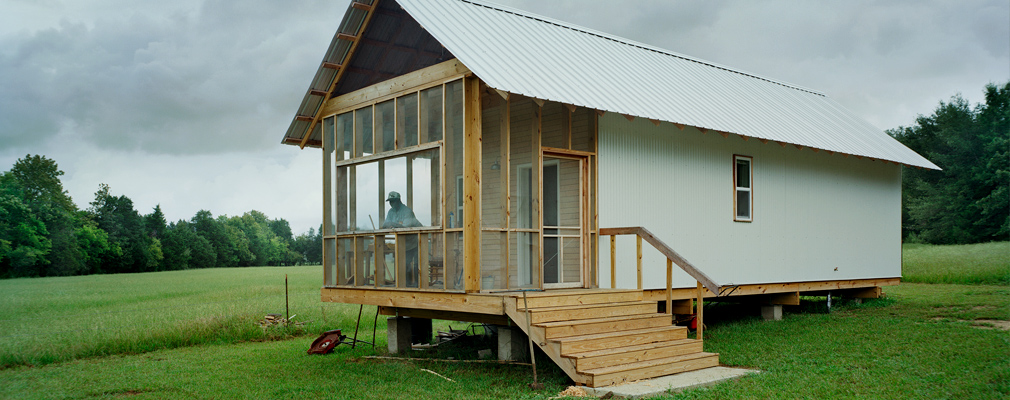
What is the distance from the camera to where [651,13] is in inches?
913

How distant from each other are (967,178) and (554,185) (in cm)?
3673

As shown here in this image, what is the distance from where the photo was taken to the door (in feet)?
33.6

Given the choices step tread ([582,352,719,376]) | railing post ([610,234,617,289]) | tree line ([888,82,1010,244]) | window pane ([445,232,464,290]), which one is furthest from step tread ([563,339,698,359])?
tree line ([888,82,1010,244])

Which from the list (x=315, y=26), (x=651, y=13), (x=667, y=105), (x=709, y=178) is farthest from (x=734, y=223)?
(x=315, y=26)

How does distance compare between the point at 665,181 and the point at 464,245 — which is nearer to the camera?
the point at 464,245

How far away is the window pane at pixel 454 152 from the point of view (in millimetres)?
9209

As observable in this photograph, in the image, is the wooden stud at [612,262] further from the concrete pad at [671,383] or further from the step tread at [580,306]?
the concrete pad at [671,383]

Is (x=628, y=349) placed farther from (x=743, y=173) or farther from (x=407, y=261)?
(x=743, y=173)

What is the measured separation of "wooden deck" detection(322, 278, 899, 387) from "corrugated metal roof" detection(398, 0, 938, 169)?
2.63 meters

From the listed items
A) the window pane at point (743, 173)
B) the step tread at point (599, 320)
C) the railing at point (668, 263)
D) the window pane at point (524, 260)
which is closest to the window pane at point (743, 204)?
the window pane at point (743, 173)

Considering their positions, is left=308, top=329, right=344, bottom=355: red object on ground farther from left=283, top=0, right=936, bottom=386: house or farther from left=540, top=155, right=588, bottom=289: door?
left=540, top=155, right=588, bottom=289: door

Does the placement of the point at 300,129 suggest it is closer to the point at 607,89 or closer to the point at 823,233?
the point at 607,89

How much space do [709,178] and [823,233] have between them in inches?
150

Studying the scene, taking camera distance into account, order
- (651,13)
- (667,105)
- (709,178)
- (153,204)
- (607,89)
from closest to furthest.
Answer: (607,89)
(667,105)
(709,178)
(651,13)
(153,204)
